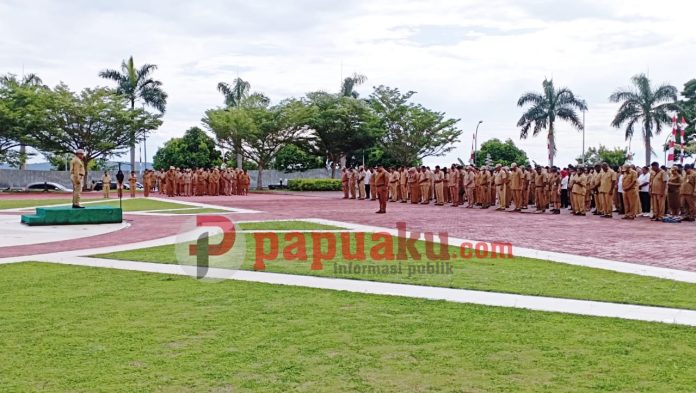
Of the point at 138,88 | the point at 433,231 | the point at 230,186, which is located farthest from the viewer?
the point at 138,88

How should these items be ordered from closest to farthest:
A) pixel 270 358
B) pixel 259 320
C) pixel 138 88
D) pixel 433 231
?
pixel 270 358 < pixel 259 320 < pixel 433 231 < pixel 138 88

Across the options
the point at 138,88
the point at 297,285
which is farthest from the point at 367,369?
the point at 138,88

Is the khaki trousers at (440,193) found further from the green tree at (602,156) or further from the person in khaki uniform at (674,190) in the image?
the green tree at (602,156)

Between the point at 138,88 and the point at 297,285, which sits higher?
the point at 138,88

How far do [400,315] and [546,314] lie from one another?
1555 millimetres

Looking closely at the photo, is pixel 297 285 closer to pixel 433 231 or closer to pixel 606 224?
pixel 433 231

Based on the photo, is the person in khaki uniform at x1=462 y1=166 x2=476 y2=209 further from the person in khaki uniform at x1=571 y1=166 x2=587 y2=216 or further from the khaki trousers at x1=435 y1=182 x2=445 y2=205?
the person in khaki uniform at x1=571 y1=166 x2=587 y2=216

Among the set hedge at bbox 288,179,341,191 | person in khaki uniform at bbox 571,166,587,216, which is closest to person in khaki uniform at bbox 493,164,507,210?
person in khaki uniform at bbox 571,166,587,216

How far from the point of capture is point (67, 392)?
4.80 m

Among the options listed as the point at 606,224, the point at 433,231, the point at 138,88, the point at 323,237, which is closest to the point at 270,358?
the point at 323,237

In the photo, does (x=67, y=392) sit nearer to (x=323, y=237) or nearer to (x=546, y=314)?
(x=546, y=314)

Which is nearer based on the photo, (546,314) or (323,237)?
(546,314)

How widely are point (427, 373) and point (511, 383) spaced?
2.12 ft

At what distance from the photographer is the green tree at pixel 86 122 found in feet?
148
